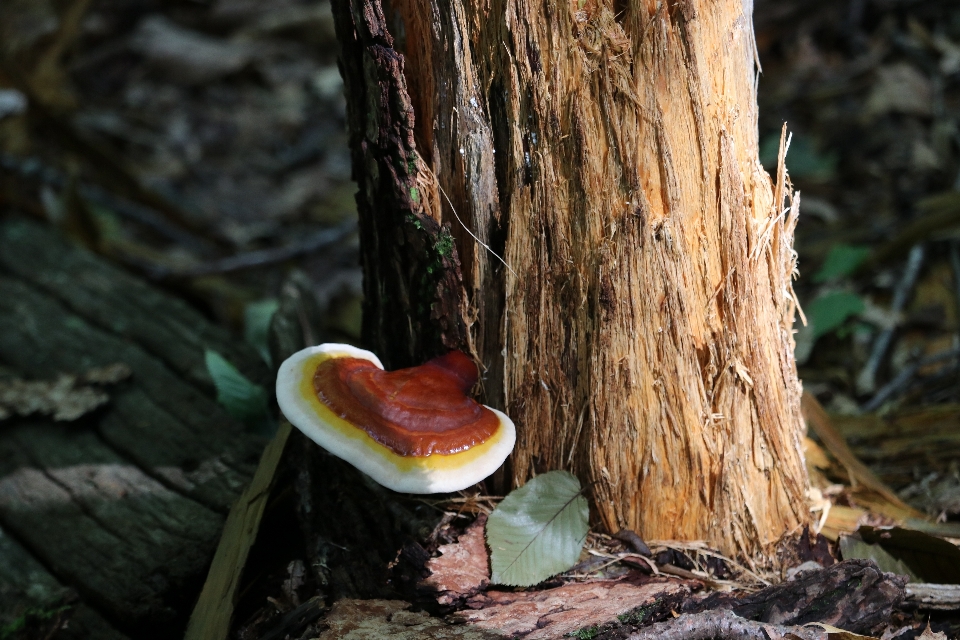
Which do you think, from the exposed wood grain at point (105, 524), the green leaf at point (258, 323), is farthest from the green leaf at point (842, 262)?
the exposed wood grain at point (105, 524)

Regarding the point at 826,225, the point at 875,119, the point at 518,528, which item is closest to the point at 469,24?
the point at 518,528

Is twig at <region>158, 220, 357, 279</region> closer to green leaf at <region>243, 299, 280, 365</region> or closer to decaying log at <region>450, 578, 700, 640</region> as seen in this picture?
green leaf at <region>243, 299, 280, 365</region>

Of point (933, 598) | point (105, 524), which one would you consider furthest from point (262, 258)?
point (933, 598)

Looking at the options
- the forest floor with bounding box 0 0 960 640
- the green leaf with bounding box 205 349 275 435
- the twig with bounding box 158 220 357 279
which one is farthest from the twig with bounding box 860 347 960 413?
the twig with bounding box 158 220 357 279

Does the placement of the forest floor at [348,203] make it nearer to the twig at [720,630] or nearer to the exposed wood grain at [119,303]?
the twig at [720,630]

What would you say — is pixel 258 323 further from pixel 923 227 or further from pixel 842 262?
pixel 923 227

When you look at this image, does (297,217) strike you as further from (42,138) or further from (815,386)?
(815,386)
